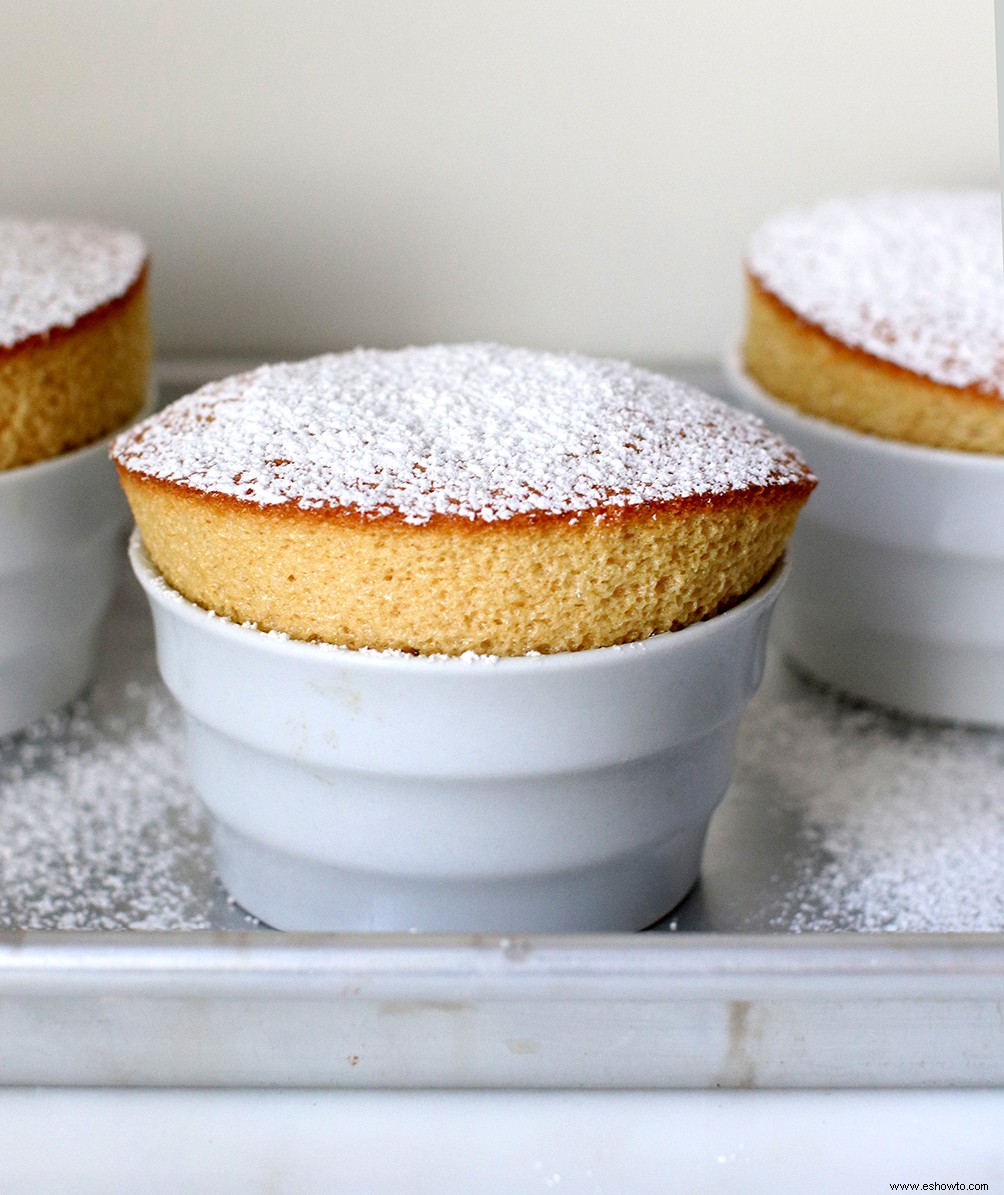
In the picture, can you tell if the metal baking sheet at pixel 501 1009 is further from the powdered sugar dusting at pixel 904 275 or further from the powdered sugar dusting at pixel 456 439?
the powdered sugar dusting at pixel 904 275

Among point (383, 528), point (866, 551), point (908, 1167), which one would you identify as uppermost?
point (383, 528)

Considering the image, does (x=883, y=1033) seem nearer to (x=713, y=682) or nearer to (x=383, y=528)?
(x=713, y=682)

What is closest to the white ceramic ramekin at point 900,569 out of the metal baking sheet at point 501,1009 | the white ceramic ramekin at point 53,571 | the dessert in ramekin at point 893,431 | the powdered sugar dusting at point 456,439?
the dessert in ramekin at point 893,431

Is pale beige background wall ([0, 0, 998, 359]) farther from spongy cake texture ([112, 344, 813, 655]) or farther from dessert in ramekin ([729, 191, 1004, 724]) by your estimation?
spongy cake texture ([112, 344, 813, 655])

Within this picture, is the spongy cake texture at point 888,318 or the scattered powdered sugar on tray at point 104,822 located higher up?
the spongy cake texture at point 888,318

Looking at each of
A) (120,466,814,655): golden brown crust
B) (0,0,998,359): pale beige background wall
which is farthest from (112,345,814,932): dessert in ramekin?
(0,0,998,359): pale beige background wall

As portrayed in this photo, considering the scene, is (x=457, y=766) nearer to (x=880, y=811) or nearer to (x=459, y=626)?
(x=459, y=626)

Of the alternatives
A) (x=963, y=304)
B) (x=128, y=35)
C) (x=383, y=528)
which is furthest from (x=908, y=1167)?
(x=128, y=35)
